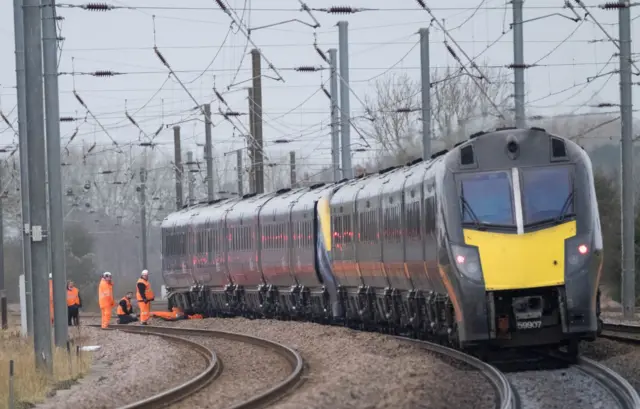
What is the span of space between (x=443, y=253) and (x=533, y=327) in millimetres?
1670

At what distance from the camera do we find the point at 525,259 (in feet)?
60.7

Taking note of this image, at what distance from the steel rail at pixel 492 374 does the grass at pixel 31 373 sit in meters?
5.78

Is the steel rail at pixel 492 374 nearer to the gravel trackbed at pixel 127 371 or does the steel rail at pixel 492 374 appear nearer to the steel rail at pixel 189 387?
the steel rail at pixel 189 387

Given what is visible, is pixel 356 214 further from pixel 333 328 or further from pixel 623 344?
pixel 623 344

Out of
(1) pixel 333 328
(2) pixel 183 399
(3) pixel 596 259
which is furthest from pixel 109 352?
(3) pixel 596 259

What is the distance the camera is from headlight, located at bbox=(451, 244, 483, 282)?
734 inches

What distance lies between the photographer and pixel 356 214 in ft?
93.6

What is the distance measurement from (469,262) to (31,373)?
694cm

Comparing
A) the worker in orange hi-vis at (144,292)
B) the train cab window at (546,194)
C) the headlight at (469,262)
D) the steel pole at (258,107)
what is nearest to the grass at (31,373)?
the headlight at (469,262)

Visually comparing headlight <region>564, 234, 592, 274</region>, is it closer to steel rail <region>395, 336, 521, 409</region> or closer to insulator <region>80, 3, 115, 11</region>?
steel rail <region>395, 336, 521, 409</region>

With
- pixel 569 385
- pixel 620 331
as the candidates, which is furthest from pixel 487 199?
pixel 620 331

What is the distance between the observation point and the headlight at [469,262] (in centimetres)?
1866

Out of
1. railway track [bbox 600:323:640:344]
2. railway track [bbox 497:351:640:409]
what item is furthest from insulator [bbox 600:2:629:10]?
railway track [bbox 497:351:640:409]

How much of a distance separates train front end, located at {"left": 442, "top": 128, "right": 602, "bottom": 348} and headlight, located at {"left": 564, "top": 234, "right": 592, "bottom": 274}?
0.01 meters
